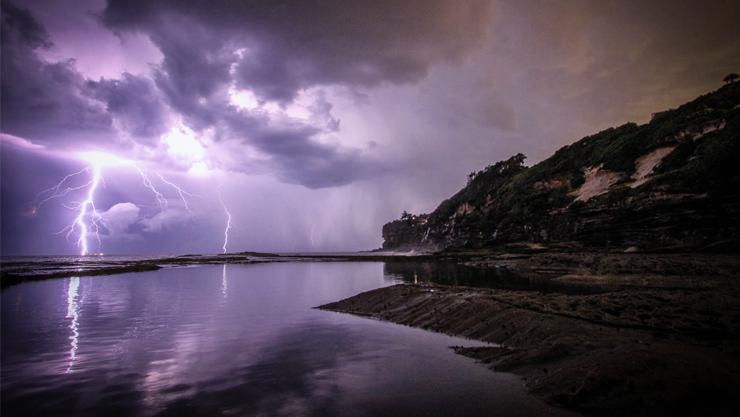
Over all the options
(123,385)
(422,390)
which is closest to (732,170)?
(422,390)

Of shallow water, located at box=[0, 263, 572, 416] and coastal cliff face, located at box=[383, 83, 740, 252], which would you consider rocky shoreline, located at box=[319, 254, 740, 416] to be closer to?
shallow water, located at box=[0, 263, 572, 416]

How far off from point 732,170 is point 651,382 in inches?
1731

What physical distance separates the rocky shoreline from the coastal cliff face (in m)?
15.8

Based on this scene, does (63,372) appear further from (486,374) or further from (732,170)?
(732,170)

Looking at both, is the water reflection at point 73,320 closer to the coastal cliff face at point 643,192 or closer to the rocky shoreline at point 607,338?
the rocky shoreline at point 607,338

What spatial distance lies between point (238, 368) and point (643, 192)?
57.5 m

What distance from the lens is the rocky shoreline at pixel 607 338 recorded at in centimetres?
834

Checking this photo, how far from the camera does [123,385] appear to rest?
36.9 feet

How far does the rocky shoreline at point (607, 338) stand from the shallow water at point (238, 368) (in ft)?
4.02

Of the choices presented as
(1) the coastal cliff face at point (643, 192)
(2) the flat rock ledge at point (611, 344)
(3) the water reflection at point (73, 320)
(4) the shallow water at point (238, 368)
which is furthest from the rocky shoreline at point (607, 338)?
(1) the coastal cliff face at point (643, 192)

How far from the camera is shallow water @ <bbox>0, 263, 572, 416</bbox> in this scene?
9.50 metres

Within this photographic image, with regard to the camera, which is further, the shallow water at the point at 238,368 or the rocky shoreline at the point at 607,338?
the shallow water at the point at 238,368

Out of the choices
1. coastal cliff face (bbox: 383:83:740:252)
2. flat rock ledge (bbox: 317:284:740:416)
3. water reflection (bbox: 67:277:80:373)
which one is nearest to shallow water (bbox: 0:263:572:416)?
water reflection (bbox: 67:277:80:373)

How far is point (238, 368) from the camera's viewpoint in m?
12.8
